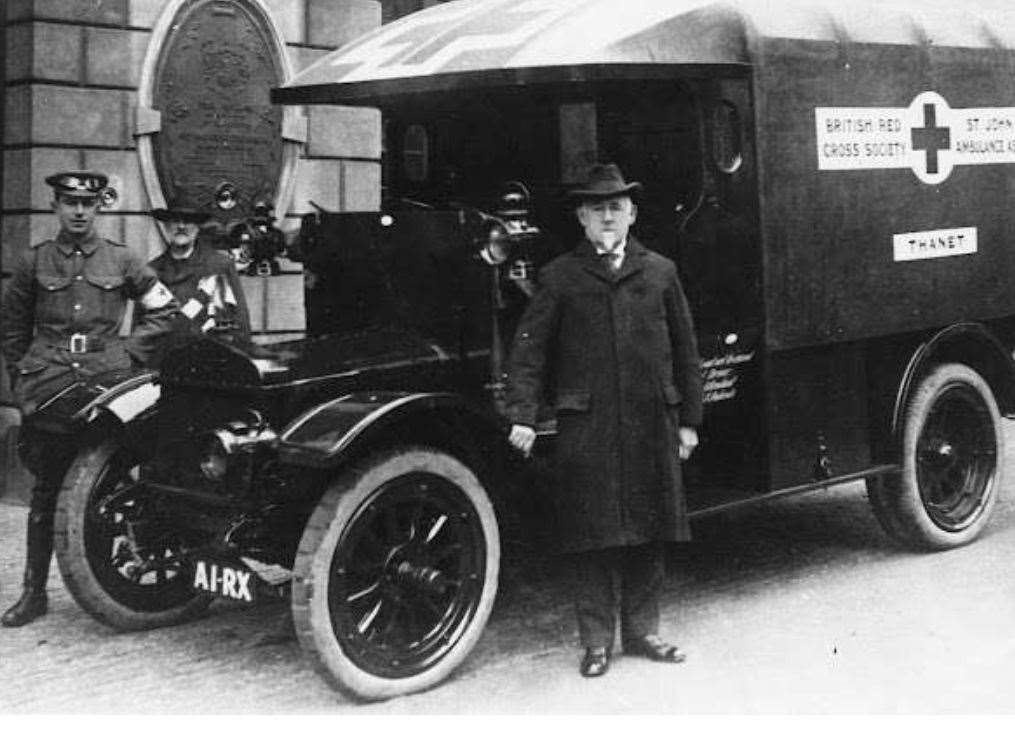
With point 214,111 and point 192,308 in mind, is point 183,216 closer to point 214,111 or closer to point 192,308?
point 192,308

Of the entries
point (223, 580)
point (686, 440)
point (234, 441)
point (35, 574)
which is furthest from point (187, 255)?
point (686, 440)

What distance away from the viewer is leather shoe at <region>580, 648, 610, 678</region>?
5.29 metres

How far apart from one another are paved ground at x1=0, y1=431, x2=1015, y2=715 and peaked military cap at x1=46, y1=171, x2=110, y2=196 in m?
1.79

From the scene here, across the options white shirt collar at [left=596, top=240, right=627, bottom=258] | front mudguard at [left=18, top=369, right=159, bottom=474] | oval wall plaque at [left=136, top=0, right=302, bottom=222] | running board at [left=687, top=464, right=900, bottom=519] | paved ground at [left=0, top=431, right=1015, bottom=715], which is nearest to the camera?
paved ground at [left=0, top=431, right=1015, bottom=715]

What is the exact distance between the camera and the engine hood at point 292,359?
524 cm

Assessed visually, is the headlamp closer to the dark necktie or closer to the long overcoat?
the long overcoat

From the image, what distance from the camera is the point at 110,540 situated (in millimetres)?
5871

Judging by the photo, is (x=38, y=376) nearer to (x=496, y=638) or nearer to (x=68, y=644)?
(x=68, y=644)

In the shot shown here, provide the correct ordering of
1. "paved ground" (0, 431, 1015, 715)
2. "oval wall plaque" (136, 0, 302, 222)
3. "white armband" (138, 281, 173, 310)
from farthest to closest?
"oval wall plaque" (136, 0, 302, 222) < "white armband" (138, 281, 173, 310) < "paved ground" (0, 431, 1015, 715)

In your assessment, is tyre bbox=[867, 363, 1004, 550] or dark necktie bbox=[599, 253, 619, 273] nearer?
dark necktie bbox=[599, 253, 619, 273]

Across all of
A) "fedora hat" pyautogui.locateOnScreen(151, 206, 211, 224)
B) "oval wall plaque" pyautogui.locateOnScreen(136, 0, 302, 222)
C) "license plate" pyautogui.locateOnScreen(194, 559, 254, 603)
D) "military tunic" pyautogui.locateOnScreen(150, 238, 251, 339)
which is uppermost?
"oval wall plaque" pyautogui.locateOnScreen(136, 0, 302, 222)

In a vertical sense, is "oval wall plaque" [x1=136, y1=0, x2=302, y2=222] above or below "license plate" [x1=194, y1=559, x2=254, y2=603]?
above

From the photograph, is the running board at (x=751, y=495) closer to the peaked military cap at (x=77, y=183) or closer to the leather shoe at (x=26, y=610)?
the leather shoe at (x=26, y=610)

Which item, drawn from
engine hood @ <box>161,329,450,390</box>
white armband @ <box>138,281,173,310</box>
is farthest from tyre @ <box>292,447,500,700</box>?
white armband @ <box>138,281,173,310</box>
